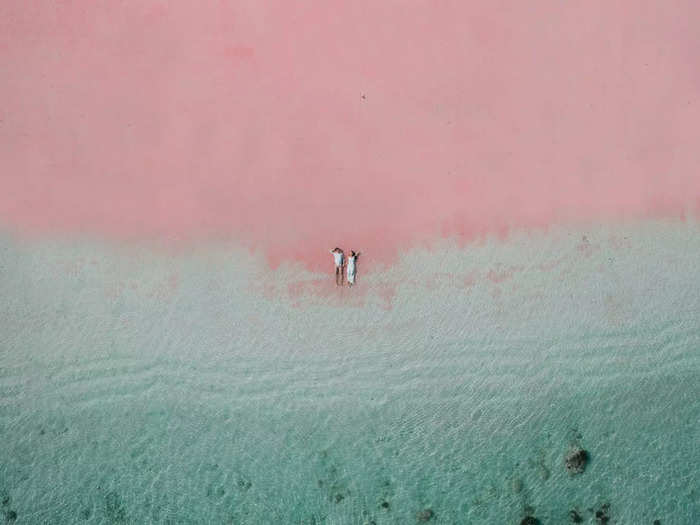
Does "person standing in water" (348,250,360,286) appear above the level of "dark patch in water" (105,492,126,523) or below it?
above

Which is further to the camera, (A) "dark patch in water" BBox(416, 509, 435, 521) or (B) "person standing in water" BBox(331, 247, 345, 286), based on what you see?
(A) "dark patch in water" BBox(416, 509, 435, 521)

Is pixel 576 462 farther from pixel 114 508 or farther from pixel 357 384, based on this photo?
pixel 114 508

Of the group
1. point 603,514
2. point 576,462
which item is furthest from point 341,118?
point 603,514

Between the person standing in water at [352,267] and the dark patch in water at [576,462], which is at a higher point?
the person standing in water at [352,267]

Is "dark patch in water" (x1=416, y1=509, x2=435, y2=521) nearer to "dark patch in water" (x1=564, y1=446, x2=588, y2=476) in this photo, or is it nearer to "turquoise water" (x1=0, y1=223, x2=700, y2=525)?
"turquoise water" (x1=0, y1=223, x2=700, y2=525)

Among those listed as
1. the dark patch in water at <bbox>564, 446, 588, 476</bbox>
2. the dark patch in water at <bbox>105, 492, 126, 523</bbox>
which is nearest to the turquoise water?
the dark patch in water at <bbox>105, 492, 126, 523</bbox>

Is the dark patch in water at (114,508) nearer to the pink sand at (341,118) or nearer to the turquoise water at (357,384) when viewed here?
the turquoise water at (357,384)

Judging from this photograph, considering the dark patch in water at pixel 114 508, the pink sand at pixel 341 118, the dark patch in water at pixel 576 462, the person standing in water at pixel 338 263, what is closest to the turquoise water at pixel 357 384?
the dark patch in water at pixel 114 508
